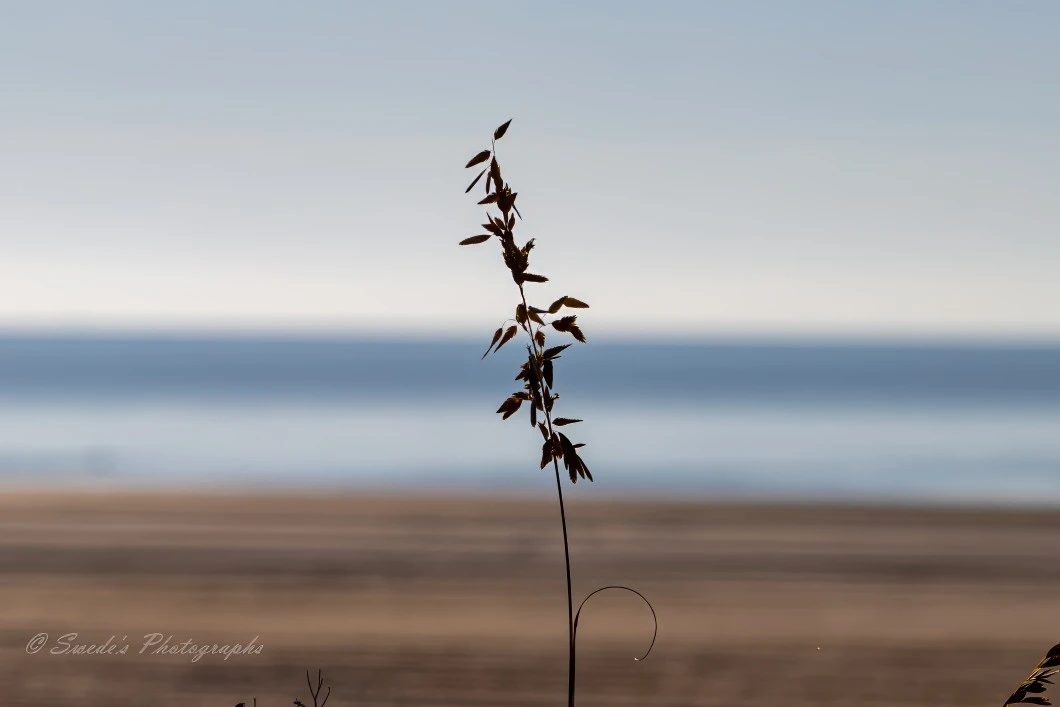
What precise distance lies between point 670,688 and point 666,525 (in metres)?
5.85

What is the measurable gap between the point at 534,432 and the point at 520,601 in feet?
70.5

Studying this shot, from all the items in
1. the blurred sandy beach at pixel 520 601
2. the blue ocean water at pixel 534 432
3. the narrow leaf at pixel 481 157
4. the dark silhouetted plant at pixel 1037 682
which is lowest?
the blue ocean water at pixel 534 432

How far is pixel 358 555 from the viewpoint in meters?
9.58

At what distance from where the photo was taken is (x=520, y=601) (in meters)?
7.87

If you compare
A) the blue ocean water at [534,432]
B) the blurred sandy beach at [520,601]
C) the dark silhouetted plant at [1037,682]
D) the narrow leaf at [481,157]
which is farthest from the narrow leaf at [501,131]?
the blue ocean water at [534,432]

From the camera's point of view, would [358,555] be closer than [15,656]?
No

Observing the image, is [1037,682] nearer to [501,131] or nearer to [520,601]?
[501,131]

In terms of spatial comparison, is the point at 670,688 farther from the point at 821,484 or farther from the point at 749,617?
the point at 821,484

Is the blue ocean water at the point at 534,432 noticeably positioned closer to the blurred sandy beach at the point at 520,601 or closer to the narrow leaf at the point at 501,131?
the blurred sandy beach at the point at 520,601

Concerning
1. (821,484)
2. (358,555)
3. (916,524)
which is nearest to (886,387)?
(821,484)

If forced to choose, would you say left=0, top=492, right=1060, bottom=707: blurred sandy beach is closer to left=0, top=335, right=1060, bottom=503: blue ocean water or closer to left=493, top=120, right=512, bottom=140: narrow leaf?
left=0, top=335, right=1060, bottom=503: blue ocean water

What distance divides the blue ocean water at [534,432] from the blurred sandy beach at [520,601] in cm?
440

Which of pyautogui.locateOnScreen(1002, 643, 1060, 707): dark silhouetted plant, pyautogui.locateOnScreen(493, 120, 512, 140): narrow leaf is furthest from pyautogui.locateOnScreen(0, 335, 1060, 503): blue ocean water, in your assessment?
pyautogui.locateOnScreen(493, 120, 512, 140): narrow leaf

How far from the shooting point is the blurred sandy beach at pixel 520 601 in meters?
5.82
